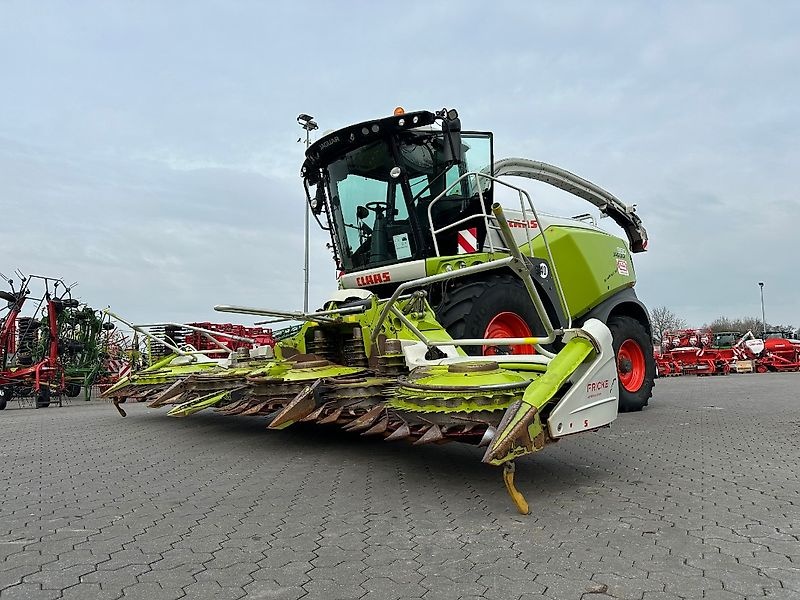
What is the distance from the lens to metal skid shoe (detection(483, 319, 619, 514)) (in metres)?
3.39

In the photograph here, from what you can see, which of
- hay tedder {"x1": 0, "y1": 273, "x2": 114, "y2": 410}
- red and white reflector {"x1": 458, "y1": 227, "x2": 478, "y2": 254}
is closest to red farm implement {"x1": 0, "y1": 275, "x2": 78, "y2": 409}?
hay tedder {"x1": 0, "y1": 273, "x2": 114, "y2": 410}

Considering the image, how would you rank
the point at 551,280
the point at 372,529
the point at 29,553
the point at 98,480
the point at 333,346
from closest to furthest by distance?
the point at 29,553 < the point at 372,529 < the point at 98,480 < the point at 333,346 < the point at 551,280

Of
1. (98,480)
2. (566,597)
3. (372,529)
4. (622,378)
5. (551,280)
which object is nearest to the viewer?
(566,597)

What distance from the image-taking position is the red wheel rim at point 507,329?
6.21 m

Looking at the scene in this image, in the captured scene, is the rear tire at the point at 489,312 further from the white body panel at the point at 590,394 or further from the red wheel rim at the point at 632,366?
the red wheel rim at the point at 632,366

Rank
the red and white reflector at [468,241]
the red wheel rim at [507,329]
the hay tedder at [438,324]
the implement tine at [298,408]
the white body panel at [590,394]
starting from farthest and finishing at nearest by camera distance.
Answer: the red and white reflector at [468,241] → the red wheel rim at [507,329] → the implement tine at [298,408] → the hay tedder at [438,324] → the white body panel at [590,394]

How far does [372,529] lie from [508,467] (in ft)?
2.71

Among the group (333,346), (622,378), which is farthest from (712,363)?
(333,346)

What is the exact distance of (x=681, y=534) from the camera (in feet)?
10.1

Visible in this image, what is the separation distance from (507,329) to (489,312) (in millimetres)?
504

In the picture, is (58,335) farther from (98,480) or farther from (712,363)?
(712,363)

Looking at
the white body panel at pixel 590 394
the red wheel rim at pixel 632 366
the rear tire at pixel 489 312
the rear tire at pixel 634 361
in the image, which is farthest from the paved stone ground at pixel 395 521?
the red wheel rim at pixel 632 366

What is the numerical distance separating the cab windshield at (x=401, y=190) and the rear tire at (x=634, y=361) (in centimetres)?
307

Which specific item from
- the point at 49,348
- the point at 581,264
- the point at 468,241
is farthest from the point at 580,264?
the point at 49,348
